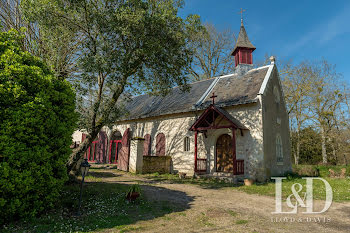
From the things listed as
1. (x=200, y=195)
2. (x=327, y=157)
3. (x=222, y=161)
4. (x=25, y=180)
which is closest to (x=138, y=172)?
(x=222, y=161)

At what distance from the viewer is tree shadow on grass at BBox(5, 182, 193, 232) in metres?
4.34

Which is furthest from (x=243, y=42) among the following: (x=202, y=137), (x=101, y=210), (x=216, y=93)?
(x=101, y=210)

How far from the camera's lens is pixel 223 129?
12688 millimetres

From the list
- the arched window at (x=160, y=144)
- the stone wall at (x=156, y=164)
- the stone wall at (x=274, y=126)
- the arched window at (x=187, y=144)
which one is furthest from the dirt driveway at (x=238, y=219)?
the arched window at (x=160, y=144)

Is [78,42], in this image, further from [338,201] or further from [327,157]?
[327,157]

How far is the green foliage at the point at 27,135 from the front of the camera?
14.1 ft

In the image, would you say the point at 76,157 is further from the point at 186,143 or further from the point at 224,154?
the point at 224,154

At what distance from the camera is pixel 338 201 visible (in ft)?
23.6

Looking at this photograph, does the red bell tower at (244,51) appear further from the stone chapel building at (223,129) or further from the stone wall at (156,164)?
the stone wall at (156,164)

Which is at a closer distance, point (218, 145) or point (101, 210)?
point (101, 210)

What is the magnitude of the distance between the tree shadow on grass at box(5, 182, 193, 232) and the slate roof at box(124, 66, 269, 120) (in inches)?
250

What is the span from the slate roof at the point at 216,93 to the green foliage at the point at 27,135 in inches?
279

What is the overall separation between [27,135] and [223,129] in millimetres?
10186

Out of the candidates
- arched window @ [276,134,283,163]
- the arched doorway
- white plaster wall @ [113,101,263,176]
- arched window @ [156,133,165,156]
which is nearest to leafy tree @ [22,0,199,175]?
white plaster wall @ [113,101,263,176]
